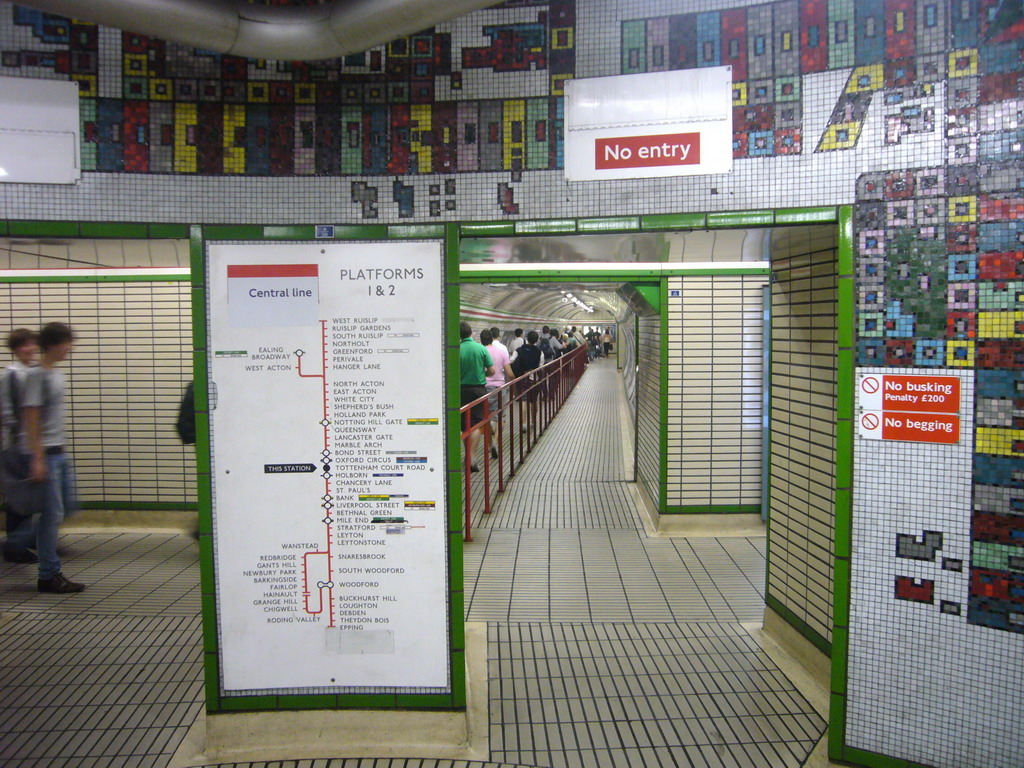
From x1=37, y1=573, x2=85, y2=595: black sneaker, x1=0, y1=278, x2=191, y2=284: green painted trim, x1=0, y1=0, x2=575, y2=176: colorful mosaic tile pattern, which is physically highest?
x1=0, y1=0, x2=575, y2=176: colorful mosaic tile pattern

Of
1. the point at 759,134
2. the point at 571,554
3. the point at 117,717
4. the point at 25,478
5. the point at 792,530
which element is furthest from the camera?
the point at 571,554

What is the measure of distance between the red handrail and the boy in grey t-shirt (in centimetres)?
238

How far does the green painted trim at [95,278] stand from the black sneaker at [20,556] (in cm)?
220

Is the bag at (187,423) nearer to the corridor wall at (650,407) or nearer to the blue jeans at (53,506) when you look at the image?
the blue jeans at (53,506)

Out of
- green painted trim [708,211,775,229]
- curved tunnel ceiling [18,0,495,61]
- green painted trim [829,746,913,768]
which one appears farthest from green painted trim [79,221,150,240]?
green painted trim [829,746,913,768]

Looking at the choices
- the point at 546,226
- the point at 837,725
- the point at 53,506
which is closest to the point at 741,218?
the point at 546,226

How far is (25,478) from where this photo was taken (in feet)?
12.4

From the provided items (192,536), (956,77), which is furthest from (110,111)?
(192,536)

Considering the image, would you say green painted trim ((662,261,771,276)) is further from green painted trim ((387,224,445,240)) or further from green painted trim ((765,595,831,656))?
green painted trim ((387,224,445,240))

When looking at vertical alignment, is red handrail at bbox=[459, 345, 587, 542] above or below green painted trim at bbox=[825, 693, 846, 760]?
above

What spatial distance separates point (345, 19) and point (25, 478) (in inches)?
124

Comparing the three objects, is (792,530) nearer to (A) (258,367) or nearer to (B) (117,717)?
(A) (258,367)

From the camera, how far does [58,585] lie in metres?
4.32

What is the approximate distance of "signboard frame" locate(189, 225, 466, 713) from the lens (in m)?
2.62
